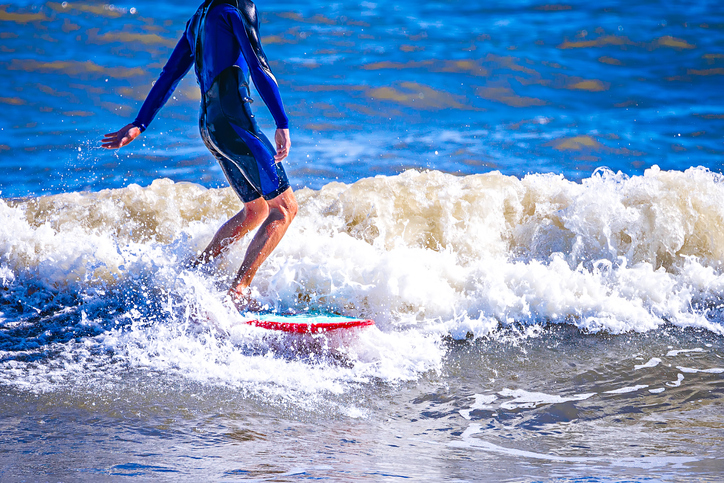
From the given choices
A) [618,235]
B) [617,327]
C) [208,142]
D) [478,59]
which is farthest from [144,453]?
[478,59]

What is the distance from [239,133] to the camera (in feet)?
11.8

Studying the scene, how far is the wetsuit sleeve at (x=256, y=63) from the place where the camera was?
134 inches

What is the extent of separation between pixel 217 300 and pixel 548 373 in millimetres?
A: 2089

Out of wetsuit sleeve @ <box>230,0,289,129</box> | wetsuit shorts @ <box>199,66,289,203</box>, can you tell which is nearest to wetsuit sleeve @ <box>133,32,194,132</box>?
wetsuit shorts @ <box>199,66,289,203</box>

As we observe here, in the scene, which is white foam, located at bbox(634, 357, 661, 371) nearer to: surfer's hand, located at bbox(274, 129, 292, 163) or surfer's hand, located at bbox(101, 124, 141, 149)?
surfer's hand, located at bbox(274, 129, 292, 163)

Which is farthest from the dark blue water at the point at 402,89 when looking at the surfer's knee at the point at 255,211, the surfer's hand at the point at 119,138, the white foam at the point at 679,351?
the white foam at the point at 679,351

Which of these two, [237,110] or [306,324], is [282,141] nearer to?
[237,110]

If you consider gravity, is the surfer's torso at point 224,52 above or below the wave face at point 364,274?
above

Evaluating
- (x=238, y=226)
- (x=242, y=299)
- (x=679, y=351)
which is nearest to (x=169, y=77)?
(x=238, y=226)

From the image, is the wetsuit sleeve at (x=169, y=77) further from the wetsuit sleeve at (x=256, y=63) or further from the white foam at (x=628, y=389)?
the white foam at (x=628, y=389)

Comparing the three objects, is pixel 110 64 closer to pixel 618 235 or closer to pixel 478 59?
pixel 478 59

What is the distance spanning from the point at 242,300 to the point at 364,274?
964 mm

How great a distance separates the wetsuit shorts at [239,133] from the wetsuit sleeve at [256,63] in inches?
8.5

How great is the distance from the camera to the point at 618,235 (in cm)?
496
